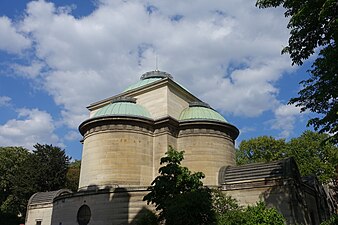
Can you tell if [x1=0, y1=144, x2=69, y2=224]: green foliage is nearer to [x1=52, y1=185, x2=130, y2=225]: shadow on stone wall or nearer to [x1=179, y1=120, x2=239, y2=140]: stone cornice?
[x1=52, y1=185, x2=130, y2=225]: shadow on stone wall

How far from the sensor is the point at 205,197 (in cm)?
1479

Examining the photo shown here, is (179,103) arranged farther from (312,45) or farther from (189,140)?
(312,45)

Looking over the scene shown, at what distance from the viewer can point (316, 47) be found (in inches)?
490

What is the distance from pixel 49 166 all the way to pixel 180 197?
2688 centimetres

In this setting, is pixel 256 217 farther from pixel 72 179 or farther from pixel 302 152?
pixel 72 179

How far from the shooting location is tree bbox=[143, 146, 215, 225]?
1430 cm

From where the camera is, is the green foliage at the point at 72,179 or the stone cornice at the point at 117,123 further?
Answer: the green foliage at the point at 72,179

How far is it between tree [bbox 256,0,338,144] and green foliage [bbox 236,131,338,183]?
2690cm

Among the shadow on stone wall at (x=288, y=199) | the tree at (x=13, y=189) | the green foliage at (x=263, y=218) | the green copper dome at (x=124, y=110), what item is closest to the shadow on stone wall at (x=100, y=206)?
the green copper dome at (x=124, y=110)

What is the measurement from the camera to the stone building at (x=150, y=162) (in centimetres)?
1914

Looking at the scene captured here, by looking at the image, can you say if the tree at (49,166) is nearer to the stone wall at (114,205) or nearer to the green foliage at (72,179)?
the green foliage at (72,179)

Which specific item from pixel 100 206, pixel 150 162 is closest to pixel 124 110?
pixel 150 162

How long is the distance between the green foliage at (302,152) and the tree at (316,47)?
26903mm

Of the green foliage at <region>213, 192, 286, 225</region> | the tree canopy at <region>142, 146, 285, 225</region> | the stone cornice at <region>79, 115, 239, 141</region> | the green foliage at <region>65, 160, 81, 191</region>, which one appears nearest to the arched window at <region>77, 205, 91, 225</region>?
the tree canopy at <region>142, 146, 285, 225</region>
